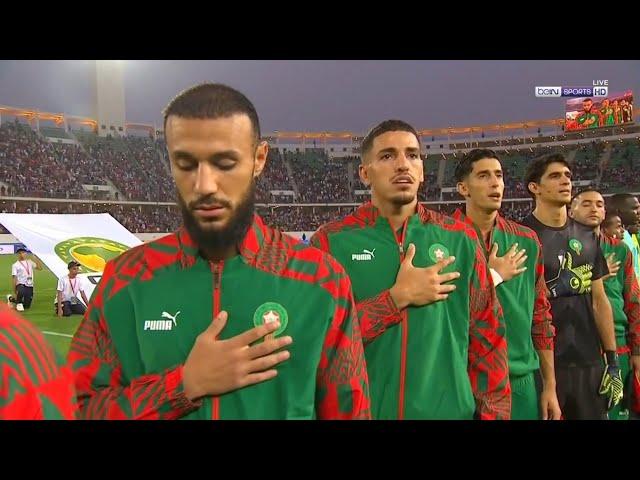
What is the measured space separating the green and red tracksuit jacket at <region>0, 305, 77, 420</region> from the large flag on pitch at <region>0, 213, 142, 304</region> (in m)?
1.49

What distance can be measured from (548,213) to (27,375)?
2867mm

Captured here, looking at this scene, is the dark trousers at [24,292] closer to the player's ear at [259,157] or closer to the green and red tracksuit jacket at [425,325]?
the green and red tracksuit jacket at [425,325]

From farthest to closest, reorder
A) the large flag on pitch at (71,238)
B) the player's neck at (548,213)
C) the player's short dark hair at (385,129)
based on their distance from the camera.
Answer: the player's neck at (548,213) < the large flag on pitch at (71,238) < the player's short dark hair at (385,129)

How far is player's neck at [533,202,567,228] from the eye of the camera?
3.14m

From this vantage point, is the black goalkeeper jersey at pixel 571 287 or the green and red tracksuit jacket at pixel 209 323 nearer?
the green and red tracksuit jacket at pixel 209 323

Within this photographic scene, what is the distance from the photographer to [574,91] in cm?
280

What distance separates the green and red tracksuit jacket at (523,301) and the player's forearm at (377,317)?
27.7 inches

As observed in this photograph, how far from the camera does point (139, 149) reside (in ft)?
8.16

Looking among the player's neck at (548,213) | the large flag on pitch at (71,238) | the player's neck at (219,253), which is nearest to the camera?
the player's neck at (219,253)

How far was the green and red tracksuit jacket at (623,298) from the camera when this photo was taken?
361 cm

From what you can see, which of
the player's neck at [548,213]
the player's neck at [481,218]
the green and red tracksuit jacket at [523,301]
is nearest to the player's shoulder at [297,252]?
the green and red tracksuit jacket at [523,301]

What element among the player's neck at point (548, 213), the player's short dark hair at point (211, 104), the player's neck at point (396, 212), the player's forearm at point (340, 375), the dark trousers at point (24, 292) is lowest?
the player's forearm at point (340, 375)

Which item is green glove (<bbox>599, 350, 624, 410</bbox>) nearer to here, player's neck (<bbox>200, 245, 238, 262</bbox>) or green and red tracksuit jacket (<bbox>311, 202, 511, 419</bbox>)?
green and red tracksuit jacket (<bbox>311, 202, 511, 419</bbox>)

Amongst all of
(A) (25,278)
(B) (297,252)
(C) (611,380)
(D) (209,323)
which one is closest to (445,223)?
(B) (297,252)
